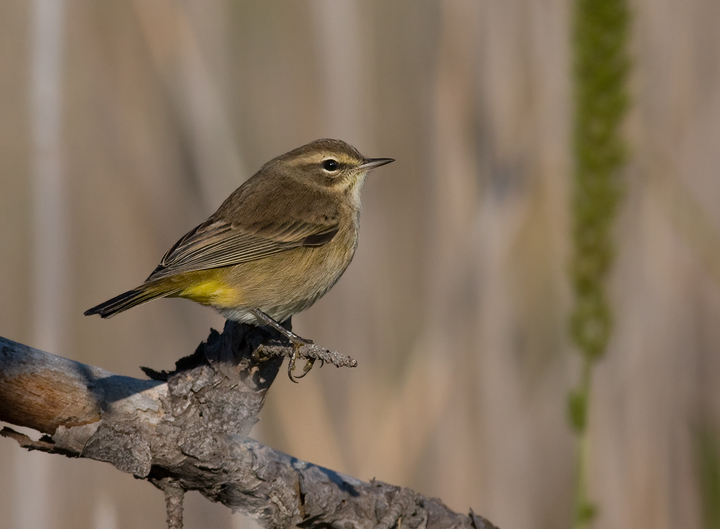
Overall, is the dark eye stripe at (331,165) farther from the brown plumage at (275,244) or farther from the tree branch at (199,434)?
the tree branch at (199,434)

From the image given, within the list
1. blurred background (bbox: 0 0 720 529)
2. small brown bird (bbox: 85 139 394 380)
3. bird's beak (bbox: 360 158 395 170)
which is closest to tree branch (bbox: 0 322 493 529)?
small brown bird (bbox: 85 139 394 380)

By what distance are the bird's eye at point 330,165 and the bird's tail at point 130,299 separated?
1.19 meters

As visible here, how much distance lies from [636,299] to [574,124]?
1.93m

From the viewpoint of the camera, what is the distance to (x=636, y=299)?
12.3 ft

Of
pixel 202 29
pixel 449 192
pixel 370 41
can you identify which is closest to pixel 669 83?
pixel 449 192

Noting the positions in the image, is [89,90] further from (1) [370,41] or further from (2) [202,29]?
(1) [370,41]

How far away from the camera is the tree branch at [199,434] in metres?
1.64

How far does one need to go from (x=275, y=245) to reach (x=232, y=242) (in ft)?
0.67

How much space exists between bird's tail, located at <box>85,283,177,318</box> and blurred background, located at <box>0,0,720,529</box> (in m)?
0.62

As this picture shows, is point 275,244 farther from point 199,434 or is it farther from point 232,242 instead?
point 199,434

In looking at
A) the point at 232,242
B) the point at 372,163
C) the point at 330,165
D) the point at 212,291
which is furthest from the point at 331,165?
the point at 212,291

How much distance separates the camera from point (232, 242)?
321 cm

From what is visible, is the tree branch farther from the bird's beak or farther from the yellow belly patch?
the bird's beak

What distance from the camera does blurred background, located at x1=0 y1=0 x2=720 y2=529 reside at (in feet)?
11.2
